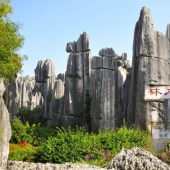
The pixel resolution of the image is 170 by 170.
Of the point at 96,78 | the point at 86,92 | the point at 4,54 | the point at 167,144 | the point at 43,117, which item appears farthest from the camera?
the point at 43,117

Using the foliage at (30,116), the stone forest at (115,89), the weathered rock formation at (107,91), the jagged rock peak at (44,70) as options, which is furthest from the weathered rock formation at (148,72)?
the jagged rock peak at (44,70)

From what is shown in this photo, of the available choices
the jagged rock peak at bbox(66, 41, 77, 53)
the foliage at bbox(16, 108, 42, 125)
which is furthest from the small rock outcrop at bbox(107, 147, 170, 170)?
the foliage at bbox(16, 108, 42, 125)

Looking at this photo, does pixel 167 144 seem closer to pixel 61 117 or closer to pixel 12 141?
pixel 12 141

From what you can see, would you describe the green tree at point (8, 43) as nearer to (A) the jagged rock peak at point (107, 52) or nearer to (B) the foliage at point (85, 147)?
(B) the foliage at point (85, 147)

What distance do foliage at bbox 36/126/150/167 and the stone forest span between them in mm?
1418

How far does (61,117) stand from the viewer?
18.8 metres

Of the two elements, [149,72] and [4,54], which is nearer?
[4,54]

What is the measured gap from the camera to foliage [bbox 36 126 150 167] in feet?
28.3

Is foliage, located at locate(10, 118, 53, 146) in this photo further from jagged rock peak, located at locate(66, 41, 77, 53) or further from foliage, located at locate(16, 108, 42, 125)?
foliage, located at locate(16, 108, 42, 125)

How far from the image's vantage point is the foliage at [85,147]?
8625 millimetres

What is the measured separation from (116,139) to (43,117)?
1336 centimetres

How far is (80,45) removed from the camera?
1828 cm

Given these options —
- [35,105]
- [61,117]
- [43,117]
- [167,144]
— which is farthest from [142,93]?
[35,105]

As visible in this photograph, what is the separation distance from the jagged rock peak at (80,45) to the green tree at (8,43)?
10412 millimetres
